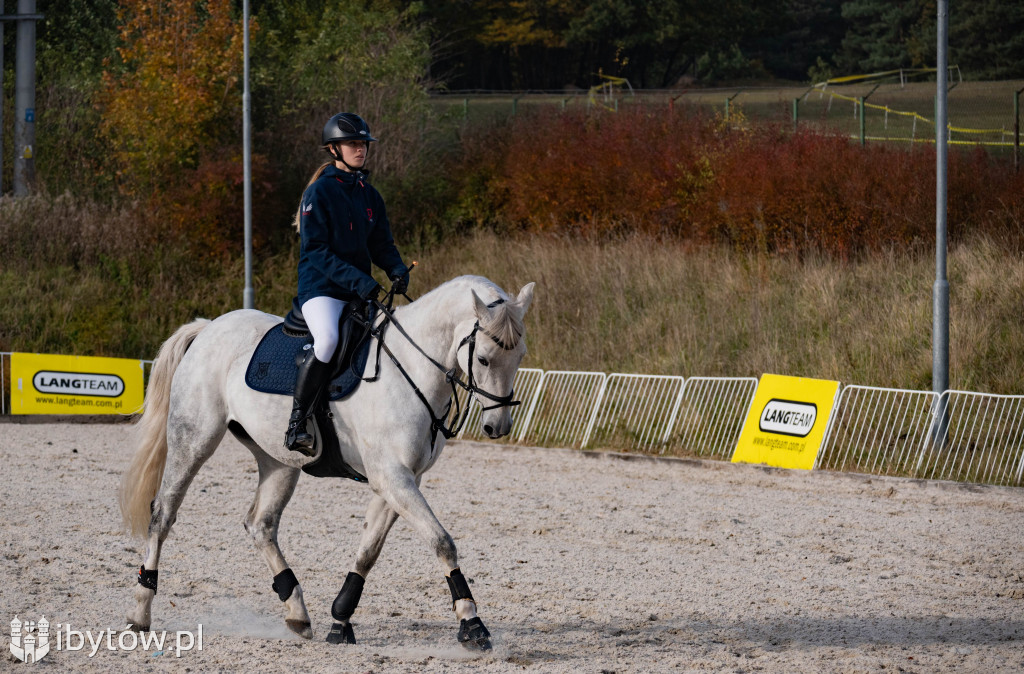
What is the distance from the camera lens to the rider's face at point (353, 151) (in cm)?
702

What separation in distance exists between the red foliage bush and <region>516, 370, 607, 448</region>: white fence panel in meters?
5.93

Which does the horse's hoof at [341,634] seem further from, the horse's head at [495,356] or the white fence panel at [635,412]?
the white fence panel at [635,412]

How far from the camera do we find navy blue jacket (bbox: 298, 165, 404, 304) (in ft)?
22.4

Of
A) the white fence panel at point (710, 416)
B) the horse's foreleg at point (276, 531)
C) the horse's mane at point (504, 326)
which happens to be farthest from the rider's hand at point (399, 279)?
the white fence panel at point (710, 416)

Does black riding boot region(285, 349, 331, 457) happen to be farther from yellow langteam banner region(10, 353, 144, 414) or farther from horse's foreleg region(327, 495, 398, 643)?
yellow langteam banner region(10, 353, 144, 414)

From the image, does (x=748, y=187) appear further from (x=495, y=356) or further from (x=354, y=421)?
(x=495, y=356)

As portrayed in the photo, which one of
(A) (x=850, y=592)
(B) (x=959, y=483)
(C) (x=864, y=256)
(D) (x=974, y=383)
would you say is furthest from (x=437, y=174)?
(A) (x=850, y=592)

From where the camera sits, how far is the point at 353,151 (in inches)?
277

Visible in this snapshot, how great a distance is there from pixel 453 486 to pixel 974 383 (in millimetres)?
7090

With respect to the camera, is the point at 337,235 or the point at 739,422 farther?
the point at 739,422

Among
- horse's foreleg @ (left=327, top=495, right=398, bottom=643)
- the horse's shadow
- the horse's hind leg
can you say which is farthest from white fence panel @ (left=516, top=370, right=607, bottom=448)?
horse's foreleg @ (left=327, top=495, right=398, bottom=643)

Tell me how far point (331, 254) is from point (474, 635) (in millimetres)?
2286

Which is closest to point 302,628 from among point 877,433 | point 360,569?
point 360,569

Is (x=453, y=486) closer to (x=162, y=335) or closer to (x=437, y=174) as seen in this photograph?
(x=162, y=335)
